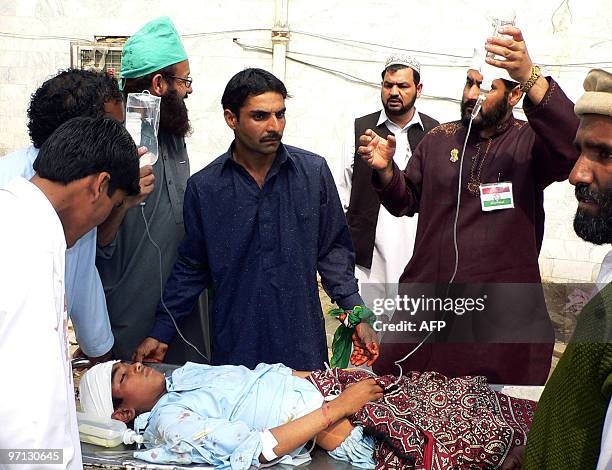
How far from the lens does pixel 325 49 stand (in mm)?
8820

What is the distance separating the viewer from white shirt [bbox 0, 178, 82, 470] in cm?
180

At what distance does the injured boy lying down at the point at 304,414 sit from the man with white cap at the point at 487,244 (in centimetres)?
39

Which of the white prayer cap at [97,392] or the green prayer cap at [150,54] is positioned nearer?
the white prayer cap at [97,392]

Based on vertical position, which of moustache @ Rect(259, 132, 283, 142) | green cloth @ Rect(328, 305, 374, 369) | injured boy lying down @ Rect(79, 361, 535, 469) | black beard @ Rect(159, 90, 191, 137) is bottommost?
injured boy lying down @ Rect(79, 361, 535, 469)

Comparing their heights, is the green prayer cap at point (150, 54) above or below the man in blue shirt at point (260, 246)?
above

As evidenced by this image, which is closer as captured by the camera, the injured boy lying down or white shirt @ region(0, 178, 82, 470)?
white shirt @ region(0, 178, 82, 470)

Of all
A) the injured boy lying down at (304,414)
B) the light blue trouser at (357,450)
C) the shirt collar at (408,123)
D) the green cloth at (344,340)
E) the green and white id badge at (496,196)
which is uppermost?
the shirt collar at (408,123)

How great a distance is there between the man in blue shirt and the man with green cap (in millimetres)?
137

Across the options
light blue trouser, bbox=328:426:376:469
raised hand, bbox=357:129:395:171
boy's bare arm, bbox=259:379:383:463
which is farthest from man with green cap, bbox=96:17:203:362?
light blue trouser, bbox=328:426:376:469

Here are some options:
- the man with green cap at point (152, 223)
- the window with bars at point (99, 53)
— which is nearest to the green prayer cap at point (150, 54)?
the man with green cap at point (152, 223)

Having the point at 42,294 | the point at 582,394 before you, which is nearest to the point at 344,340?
the point at 582,394

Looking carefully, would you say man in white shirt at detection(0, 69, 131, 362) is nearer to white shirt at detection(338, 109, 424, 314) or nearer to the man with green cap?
the man with green cap

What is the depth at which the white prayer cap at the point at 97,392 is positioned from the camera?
336cm

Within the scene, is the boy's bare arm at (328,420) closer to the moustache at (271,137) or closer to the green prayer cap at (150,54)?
the moustache at (271,137)
